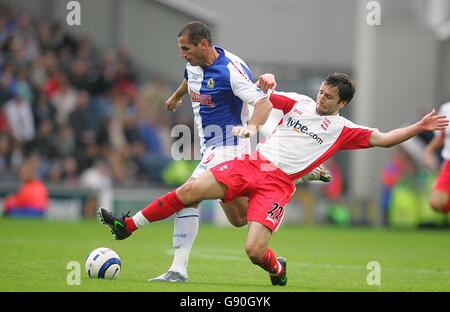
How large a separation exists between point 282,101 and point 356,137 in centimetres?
81

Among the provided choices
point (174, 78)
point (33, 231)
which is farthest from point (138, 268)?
point (174, 78)

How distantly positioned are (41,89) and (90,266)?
537 inches

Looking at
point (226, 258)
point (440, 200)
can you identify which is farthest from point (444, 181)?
point (226, 258)

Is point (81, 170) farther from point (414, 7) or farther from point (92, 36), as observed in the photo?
point (414, 7)

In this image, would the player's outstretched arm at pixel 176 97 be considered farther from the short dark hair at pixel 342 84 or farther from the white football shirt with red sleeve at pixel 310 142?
the short dark hair at pixel 342 84

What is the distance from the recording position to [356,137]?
9.31m

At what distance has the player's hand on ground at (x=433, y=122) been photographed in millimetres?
8852

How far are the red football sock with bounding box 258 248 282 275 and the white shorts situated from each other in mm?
985

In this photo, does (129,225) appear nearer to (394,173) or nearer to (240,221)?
(240,221)

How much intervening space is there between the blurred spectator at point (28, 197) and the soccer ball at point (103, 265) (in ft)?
35.1

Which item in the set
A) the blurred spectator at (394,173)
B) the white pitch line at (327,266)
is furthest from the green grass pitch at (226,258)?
the blurred spectator at (394,173)

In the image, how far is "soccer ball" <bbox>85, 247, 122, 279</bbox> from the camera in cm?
909

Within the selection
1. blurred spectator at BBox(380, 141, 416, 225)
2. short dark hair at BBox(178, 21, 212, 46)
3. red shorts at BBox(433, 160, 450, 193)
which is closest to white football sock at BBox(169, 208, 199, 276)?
short dark hair at BBox(178, 21, 212, 46)

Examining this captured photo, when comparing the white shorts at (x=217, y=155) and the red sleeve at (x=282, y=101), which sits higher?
the red sleeve at (x=282, y=101)
